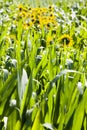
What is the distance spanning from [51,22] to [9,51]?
161 cm

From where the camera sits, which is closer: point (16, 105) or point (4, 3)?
point (16, 105)

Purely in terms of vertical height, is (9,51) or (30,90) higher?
(9,51)

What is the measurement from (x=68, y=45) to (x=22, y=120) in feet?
6.04

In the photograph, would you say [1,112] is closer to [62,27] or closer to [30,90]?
[30,90]

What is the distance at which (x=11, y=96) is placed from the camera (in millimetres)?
1758

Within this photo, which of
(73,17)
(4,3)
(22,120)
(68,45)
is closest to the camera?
(22,120)

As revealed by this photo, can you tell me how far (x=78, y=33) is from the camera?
4.23 metres

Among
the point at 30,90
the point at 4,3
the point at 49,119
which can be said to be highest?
the point at 4,3

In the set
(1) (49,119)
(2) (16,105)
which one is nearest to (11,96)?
(2) (16,105)

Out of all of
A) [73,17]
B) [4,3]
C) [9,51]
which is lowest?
[9,51]

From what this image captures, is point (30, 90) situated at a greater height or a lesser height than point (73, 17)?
lesser

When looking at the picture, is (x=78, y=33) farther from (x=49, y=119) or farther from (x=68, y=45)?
(x=49, y=119)

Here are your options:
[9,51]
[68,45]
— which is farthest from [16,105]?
[68,45]

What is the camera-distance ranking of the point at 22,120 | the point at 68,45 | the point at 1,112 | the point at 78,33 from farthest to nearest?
the point at 78,33 → the point at 68,45 → the point at 1,112 → the point at 22,120
